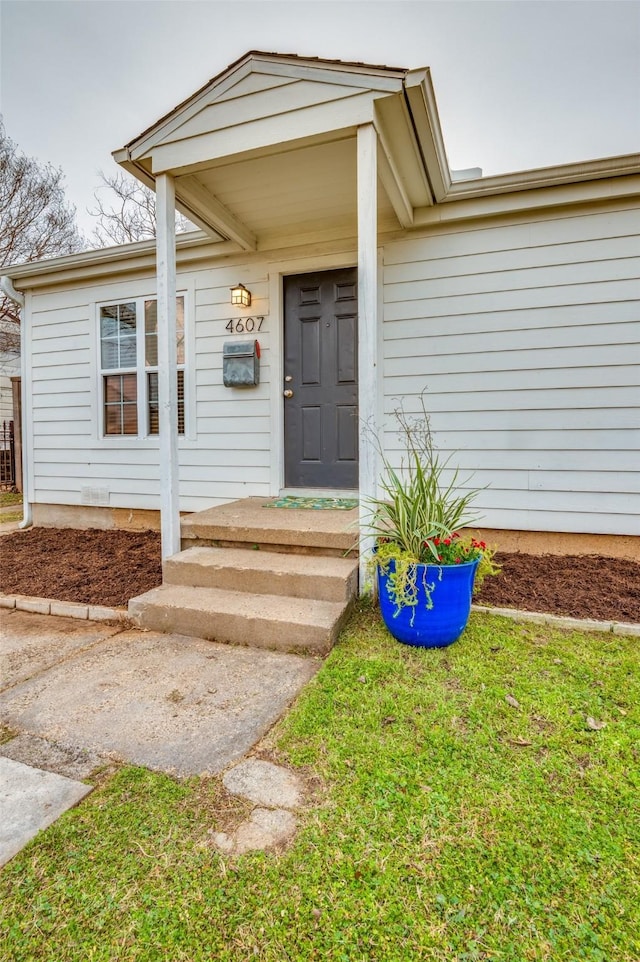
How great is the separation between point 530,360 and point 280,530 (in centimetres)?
239

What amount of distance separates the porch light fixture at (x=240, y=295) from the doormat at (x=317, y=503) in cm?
189

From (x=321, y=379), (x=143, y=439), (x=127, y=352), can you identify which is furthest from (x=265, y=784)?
(x=127, y=352)

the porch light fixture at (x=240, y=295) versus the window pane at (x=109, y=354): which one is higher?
the porch light fixture at (x=240, y=295)

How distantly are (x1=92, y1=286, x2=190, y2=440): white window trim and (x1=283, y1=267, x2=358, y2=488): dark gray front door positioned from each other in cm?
104

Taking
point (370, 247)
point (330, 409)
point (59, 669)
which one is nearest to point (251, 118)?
point (370, 247)

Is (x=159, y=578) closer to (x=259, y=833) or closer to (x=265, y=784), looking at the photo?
(x=265, y=784)

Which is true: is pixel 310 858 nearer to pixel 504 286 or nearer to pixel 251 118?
pixel 251 118

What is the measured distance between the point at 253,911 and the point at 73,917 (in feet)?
1.27

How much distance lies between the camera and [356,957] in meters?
0.89

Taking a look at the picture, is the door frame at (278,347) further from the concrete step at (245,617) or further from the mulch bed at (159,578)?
the concrete step at (245,617)

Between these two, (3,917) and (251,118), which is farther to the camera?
(251,118)

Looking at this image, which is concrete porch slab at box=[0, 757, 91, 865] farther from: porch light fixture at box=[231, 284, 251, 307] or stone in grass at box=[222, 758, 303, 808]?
porch light fixture at box=[231, 284, 251, 307]

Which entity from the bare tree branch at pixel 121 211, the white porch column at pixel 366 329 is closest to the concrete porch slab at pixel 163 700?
the white porch column at pixel 366 329

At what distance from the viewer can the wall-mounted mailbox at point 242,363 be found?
4.24m
